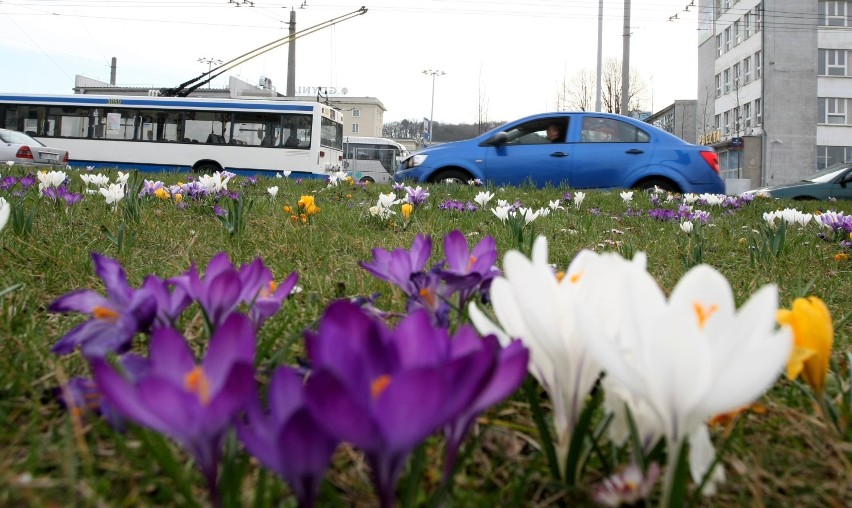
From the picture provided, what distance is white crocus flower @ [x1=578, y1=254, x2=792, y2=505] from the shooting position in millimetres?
543

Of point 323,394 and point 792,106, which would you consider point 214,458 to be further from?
point 792,106

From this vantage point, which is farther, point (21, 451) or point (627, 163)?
point (627, 163)

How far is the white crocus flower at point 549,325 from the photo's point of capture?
2.15 ft

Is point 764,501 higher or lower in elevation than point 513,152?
lower

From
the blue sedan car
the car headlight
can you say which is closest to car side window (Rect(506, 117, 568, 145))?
the blue sedan car

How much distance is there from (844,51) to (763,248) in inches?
1820

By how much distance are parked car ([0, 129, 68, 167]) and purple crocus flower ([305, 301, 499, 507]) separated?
15.1 metres

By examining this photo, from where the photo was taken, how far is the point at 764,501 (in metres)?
0.76

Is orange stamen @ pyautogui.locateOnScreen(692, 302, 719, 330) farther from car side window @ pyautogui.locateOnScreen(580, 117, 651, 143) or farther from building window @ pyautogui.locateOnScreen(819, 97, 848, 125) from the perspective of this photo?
building window @ pyautogui.locateOnScreen(819, 97, 848, 125)

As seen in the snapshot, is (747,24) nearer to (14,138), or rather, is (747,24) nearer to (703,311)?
(14,138)

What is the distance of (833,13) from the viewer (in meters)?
39.7

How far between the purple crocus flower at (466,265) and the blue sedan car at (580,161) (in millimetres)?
7886

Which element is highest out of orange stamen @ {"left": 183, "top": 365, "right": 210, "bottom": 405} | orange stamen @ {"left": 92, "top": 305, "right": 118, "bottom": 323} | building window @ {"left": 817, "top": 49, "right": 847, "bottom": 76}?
building window @ {"left": 817, "top": 49, "right": 847, "bottom": 76}

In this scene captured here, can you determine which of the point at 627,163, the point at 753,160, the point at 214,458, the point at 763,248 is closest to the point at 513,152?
the point at 627,163
